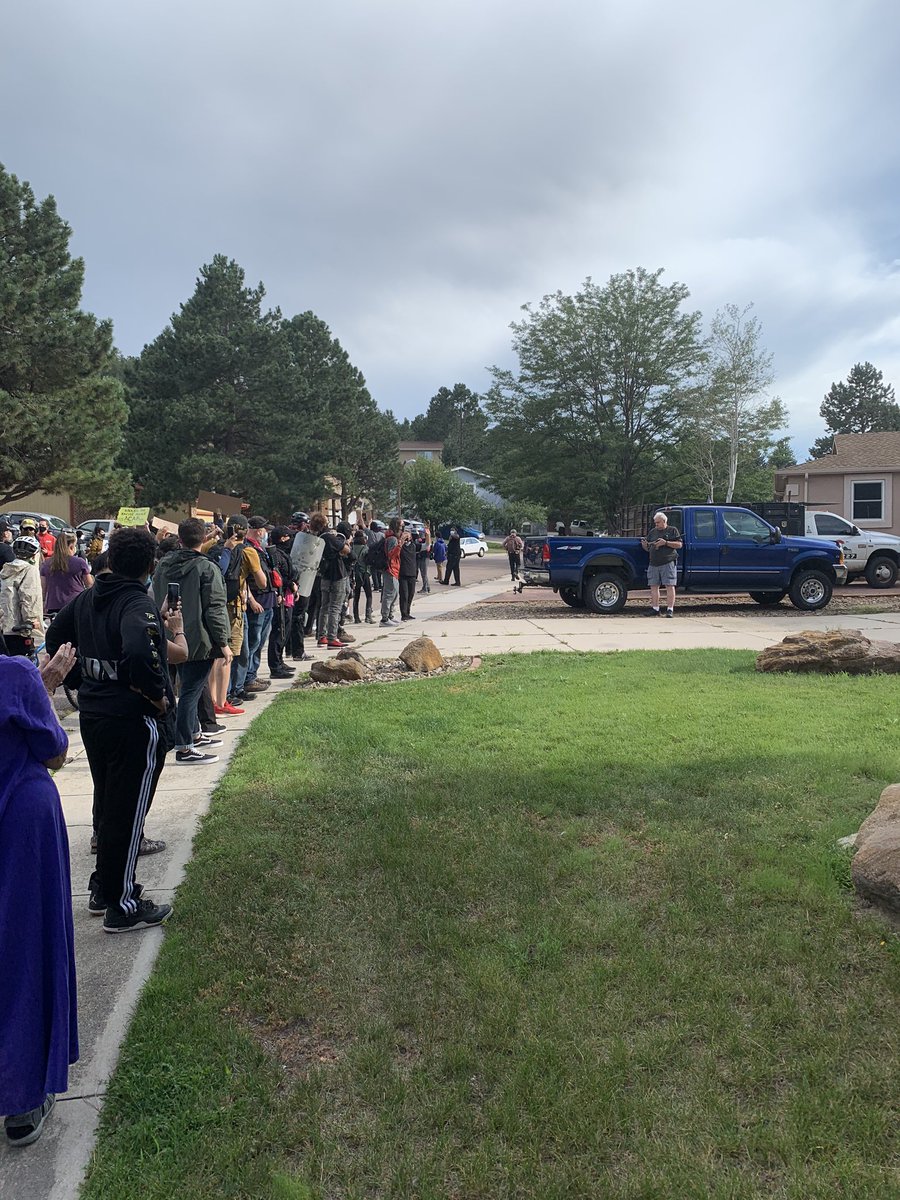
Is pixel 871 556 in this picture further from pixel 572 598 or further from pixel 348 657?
pixel 348 657

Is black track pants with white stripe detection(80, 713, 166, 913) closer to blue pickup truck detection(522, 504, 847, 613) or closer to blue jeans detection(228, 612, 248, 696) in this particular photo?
blue jeans detection(228, 612, 248, 696)

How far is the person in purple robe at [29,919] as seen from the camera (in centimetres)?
238

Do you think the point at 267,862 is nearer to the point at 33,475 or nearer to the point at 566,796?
the point at 566,796

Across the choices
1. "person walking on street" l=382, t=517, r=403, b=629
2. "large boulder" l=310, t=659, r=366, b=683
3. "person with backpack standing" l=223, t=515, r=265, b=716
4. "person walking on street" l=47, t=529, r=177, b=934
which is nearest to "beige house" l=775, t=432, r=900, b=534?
"person walking on street" l=382, t=517, r=403, b=629

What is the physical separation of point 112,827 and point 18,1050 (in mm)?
1247

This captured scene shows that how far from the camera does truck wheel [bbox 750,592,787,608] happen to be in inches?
659

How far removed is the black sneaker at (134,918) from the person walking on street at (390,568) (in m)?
10.8

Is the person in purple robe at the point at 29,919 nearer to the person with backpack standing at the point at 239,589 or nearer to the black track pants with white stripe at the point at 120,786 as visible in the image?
the black track pants with white stripe at the point at 120,786

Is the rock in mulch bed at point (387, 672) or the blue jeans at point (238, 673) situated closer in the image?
the blue jeans at point (238, 673)

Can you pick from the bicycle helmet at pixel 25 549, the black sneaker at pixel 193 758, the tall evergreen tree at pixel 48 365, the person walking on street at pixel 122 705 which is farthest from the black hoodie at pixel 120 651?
the tall evergreen tree at pixel 48 365

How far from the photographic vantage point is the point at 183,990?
308 cm

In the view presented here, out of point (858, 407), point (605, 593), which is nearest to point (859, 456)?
point (605, 593)

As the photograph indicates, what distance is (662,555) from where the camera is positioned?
14688mm

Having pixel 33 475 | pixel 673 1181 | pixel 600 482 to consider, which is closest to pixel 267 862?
pixel 673 1181
